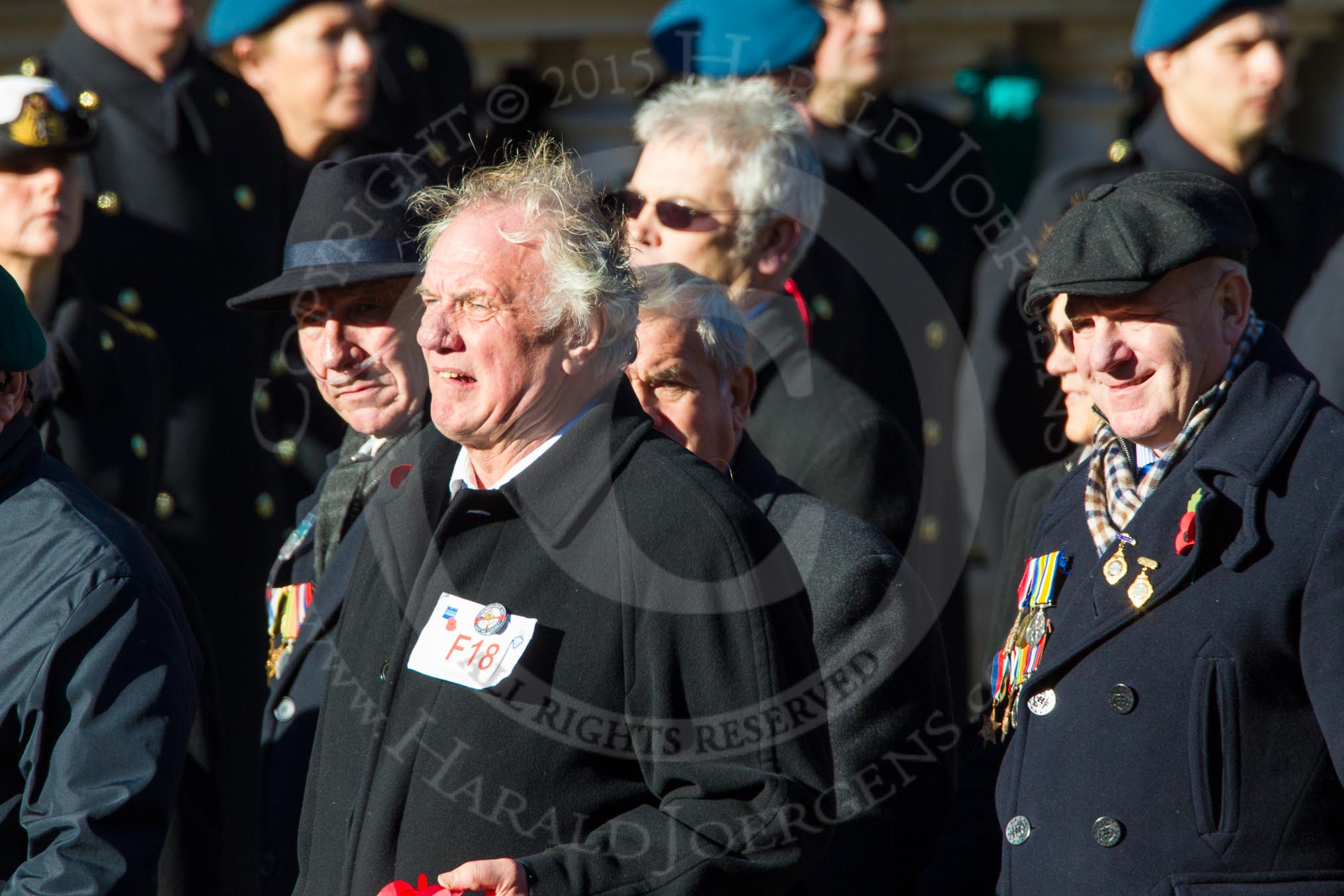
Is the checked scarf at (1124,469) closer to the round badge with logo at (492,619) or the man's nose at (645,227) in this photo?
the round badge with logo at (492,619)

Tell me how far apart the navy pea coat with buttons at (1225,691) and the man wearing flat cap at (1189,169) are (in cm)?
217

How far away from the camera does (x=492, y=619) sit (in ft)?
8.36

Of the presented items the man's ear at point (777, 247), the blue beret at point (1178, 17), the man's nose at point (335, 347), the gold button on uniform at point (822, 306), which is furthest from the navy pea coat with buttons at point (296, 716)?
the blue beret at point (1178, 17)

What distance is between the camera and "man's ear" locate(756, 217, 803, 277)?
4.16 meters

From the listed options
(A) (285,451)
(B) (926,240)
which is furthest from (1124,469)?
(A) (285,451)

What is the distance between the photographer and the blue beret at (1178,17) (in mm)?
4812

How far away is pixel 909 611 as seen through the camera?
317cm

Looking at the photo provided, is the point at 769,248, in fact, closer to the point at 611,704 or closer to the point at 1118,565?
the point at 1118,565

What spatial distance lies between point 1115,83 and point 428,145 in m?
3.25

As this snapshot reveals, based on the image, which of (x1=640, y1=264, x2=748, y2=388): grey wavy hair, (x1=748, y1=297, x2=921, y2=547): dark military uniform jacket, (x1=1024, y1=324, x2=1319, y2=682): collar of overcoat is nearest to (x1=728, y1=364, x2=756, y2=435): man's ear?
(x1=640, y1=264, x2=748, y2=388): grey wavy hair

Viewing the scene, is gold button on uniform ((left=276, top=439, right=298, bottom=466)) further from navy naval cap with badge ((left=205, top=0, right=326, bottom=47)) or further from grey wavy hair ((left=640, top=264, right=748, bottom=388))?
grey wavy hair ((left=640, top=264, right=748, bottom=388))

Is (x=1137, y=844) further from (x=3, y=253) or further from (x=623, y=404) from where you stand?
(x=3, y=253)

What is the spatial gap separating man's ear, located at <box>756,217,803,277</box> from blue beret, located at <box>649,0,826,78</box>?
1037 mm

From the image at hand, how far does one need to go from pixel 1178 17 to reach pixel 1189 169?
42cm
